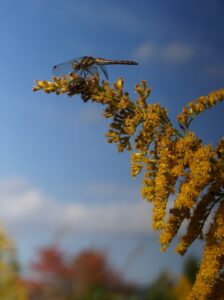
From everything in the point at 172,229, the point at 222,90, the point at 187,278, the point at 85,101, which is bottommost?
the point at 172,229

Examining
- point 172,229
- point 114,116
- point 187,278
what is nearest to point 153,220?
point 172,229

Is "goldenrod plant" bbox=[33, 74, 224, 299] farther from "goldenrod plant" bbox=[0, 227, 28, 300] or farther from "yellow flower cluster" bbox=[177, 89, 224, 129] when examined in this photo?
"goldenrod plant" bbox=[0, 227, 28, 300]

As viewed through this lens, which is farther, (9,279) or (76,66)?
(9,279)

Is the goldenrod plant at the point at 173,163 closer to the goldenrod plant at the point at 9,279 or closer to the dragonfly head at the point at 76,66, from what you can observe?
the dragonfly head at the point at 76,66

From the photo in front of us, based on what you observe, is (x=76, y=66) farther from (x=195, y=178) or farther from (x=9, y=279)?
Answer: (x=9, y=279)

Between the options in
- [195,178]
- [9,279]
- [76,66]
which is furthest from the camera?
[9,279]

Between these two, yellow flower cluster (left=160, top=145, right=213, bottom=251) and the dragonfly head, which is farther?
the dragonfly head

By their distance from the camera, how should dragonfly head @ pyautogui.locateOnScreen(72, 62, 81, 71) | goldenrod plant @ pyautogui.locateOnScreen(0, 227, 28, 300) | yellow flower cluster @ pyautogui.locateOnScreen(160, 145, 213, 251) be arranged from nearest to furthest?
yellow flower cluster @ pyautogui.locateOnScreen(160, 145, 213, 251), dragonfly head @ pyautogui.locateOnScreen(72, 62, 81, 71), goldenrod plant @ pyautogui.locateOnScreen(0, 227, 28, 300)

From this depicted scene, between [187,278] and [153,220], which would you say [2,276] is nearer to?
[187,278]

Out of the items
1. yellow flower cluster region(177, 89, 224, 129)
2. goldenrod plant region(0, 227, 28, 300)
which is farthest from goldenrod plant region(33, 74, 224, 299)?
goldenrod plant region(0, 227, 28, 300)

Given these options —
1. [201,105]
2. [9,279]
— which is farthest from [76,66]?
[9,279]

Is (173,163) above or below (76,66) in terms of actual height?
below
